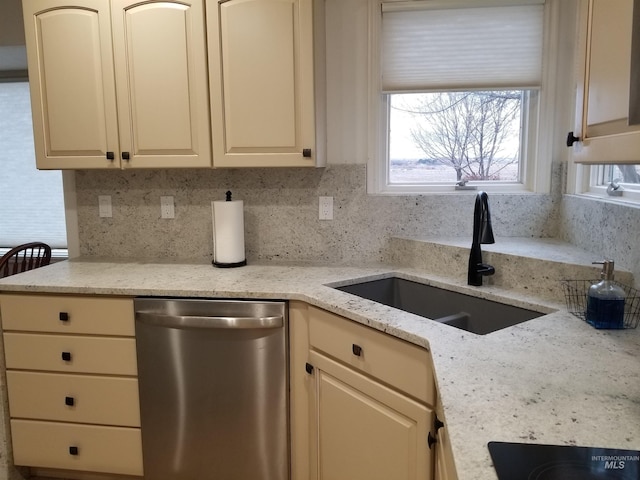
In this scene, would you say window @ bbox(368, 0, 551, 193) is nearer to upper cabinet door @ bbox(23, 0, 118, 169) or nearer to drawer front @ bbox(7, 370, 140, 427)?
upper cabinet door @ bbox(23, 0, 118, 169)

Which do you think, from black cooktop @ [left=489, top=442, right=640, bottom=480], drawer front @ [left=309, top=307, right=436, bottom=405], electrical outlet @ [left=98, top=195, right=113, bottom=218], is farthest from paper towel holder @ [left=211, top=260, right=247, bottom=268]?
black cooktop @ [left=489, top=442, right=640, bottom=480]

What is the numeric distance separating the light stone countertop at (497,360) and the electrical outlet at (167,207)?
507 millimetres

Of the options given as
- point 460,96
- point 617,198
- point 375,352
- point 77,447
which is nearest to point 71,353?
point 77,447

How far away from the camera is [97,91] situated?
229 centimetres

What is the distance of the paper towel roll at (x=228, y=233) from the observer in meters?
2.35

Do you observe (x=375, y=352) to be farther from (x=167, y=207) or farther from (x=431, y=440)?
(x=167, y=207)

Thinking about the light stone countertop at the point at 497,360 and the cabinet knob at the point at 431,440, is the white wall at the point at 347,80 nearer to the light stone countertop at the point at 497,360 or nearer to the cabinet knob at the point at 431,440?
the light stone countertop at the point at 497,360

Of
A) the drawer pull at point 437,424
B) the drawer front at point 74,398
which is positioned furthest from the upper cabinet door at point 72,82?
the drawer pull at point 437,424

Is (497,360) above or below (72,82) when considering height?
below

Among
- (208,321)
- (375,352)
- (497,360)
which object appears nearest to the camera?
(497,360)

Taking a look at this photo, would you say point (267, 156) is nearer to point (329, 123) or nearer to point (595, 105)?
point (329, 123)

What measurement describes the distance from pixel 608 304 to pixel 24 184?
3.81 m

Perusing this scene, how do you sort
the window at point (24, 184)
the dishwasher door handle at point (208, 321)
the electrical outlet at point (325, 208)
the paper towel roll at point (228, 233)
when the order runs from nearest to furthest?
1. the dishwasher door handle at point (208, 321)
2. the paper towel roll at point (228, 233)
3. the electrical outlet at point (325, 208)
4. the window at point (24, 184)

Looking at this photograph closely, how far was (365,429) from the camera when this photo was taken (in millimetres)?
1685
